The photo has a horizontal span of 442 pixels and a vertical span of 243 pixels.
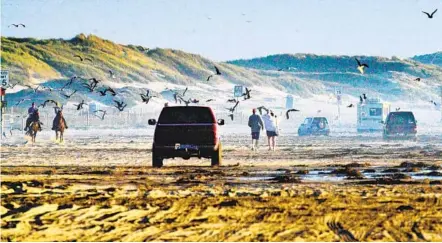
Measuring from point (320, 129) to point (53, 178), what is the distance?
49051mm

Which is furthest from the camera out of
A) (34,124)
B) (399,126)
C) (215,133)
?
(399,126)

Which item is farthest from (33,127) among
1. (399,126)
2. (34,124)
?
(399,126)

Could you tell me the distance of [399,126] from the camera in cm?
5728

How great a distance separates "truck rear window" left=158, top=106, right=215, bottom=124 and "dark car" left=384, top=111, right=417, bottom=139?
27.9 m

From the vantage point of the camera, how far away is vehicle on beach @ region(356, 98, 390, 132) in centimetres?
8106

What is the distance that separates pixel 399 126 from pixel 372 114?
82.6ft

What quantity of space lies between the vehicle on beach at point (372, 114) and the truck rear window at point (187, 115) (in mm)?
51297

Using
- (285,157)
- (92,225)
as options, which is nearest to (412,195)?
(92,225)

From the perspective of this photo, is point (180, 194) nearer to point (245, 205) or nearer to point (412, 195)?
point (245, 205)

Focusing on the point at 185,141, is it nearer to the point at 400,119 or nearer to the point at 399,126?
the point at 399,126

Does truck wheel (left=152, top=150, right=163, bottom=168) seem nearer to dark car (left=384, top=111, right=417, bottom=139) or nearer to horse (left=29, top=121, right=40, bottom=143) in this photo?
horse (left=29, top=121, right=40, bottom=143)

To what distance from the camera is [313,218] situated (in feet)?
52.7

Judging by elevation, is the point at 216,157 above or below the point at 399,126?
below

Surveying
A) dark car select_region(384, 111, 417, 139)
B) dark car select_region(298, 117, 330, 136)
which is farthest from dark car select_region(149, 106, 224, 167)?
dark car select_region(298, 117, 330, 136)
